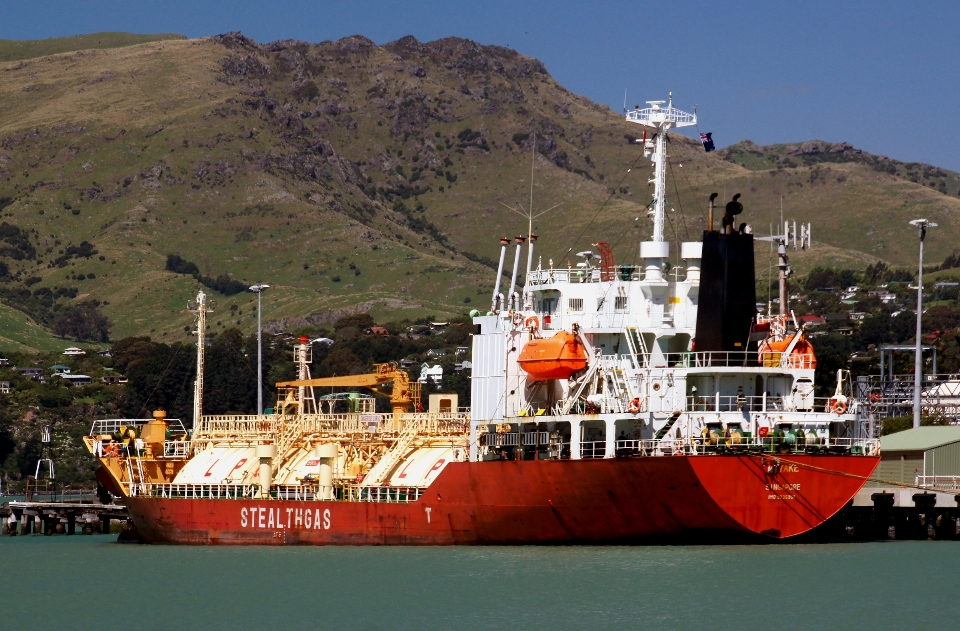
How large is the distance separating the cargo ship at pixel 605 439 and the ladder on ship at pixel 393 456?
69mm

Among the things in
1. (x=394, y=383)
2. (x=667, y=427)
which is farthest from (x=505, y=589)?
(x=394, y=383)

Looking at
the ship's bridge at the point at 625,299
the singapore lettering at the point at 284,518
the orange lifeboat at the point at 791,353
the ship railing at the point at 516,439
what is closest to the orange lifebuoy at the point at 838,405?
the orange lifeboat at the point at 791,353

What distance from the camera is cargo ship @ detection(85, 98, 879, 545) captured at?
143 feet

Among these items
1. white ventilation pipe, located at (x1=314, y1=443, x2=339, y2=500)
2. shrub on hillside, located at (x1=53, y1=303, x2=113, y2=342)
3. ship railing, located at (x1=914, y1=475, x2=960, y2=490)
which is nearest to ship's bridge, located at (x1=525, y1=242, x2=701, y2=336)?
white ventilation pipe, located at (x1=314, y1=443, x2=339, y2=500)

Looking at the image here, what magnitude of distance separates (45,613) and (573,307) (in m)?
18.6

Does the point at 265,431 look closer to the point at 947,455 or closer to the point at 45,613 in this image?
the point at 45,613

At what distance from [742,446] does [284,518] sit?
16.8 metres

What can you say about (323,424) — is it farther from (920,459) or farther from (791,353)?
(920,459)

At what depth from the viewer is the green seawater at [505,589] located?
36.3 m

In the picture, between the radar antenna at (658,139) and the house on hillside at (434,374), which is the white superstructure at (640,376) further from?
the house on hillside at (434,374)

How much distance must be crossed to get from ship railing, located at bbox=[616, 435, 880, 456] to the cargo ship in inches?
2.2

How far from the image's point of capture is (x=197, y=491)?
56.4 m

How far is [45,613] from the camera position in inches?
1555

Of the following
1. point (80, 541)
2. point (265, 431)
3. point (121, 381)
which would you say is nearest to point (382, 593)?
point (265, 431)
